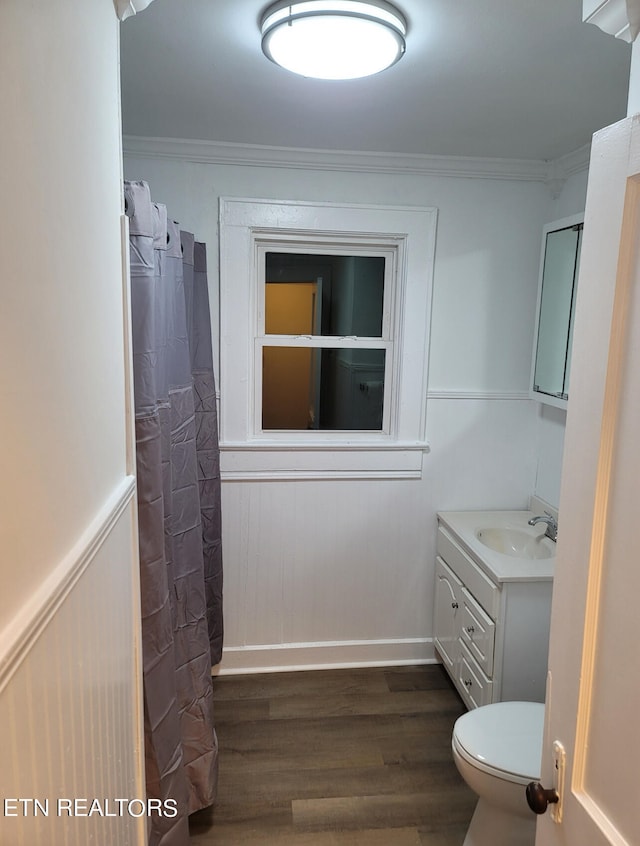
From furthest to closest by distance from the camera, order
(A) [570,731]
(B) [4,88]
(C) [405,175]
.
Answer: (C) [405,175] → (A) [570,731] → (B) [4,88]

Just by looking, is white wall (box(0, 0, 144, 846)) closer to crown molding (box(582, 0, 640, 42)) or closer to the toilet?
crown molding (box(582, 0, 640, 42))

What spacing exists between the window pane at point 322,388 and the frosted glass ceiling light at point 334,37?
1.34 metres

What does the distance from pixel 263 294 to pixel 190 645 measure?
151cm

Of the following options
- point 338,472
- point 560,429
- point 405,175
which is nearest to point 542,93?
point 405,175

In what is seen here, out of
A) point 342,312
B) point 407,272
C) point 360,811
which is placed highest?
point 407,272

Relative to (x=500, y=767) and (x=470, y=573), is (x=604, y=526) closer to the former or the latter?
(x=500, y=767)

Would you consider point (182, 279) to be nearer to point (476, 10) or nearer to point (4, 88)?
point (476, 10)

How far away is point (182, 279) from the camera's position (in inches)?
79.0

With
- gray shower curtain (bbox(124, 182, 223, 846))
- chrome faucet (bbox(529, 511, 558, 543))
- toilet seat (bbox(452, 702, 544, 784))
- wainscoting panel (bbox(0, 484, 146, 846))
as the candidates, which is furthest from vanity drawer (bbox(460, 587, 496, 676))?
wainscoting panel (bbox(0, 484, 146, 846))

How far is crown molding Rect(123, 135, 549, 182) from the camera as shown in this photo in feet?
8.18

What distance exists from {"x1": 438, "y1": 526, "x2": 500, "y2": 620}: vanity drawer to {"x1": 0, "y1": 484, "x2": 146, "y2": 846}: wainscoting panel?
4.49 feet

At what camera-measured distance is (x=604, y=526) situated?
2.98ft

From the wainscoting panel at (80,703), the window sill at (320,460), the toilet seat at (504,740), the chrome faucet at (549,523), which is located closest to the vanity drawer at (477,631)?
the toilet seat at (504,740)

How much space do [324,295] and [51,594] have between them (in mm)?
2204
